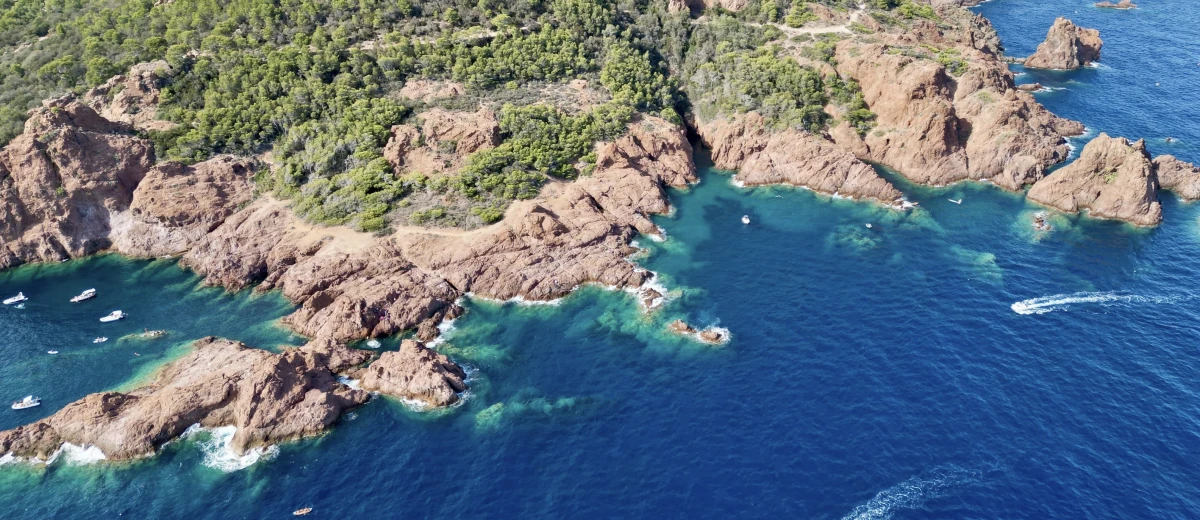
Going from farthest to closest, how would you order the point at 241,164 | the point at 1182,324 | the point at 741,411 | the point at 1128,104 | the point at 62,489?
the point at 1128,104, the point at 241,164, the point at 1182,324, the point at 741,411, the point at 62,489

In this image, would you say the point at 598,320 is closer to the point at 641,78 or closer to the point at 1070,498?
the point at 1070,498

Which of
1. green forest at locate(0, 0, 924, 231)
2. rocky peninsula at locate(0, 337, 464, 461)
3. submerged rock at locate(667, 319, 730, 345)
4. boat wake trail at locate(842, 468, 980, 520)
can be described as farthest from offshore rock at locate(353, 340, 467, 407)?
boat wake trail at locate(842, 468, 980, 520)

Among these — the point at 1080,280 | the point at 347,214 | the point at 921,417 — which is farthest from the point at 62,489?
the point at 1080,280

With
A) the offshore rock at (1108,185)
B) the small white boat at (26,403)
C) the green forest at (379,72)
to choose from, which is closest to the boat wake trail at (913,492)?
the green forest at (379,72)

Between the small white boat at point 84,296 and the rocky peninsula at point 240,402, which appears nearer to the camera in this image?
the rocky peninsula at point 240,402

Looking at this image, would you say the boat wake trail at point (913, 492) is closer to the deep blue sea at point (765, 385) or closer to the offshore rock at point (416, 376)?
the deep blue sea at point (765, 385)

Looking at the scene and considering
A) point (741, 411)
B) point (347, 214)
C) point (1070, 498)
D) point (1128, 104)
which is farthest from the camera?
point (1128, 104)
